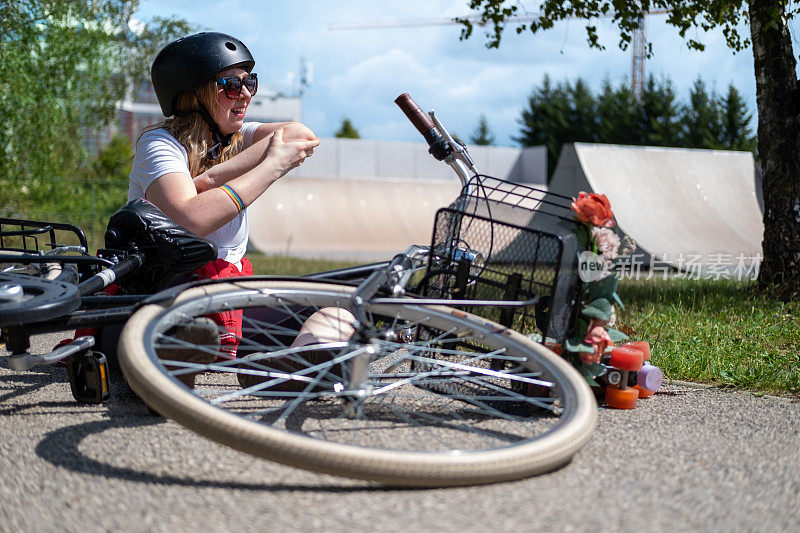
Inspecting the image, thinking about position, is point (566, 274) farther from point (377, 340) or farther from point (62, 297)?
point (62, 297)

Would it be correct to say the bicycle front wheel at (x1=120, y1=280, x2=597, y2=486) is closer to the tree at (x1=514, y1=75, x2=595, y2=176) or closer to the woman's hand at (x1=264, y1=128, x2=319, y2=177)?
the woman's hand at (x1=264, y1=128, x2=319, y2=177)

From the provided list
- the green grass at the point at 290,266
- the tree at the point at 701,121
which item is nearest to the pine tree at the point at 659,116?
the tree at the point at 701,121

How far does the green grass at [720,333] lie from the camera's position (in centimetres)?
340

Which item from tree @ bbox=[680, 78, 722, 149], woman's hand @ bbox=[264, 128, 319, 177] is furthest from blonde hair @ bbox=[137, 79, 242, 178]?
tree @ bbox=[680, 78, 722, 149]

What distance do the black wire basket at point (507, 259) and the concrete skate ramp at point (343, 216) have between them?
37.2ft

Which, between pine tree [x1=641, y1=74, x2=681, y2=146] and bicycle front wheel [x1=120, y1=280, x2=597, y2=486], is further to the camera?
pine tree [x1=641, y1=74, x2=681, y2=146]

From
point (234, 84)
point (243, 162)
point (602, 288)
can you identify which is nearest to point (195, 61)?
point (234, 84)

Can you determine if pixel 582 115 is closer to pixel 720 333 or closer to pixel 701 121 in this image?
pixel 701 121

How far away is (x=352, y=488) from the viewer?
5.99ft

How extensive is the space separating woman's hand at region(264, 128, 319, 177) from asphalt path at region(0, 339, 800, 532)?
1.02 meters

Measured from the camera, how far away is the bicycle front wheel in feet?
5.53

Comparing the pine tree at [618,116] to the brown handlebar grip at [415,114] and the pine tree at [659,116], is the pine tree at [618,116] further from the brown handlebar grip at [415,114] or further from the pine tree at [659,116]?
the brown handlebar grip at [415,114]

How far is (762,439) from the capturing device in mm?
2395

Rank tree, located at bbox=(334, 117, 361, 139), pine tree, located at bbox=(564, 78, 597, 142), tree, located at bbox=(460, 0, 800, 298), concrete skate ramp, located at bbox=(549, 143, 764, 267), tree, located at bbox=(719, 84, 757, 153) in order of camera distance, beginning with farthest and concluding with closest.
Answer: tree, located at bbox=(334, 117, 361, 139), pine tree, located at bbox=(564, 78, 597, 142), tree, located at bbox=(719, 84, 757, 153), concrete skate ramp, located at bbox=(549, 143, 764, 267), tree, located at bbox=(460, 0, 800, 298)
